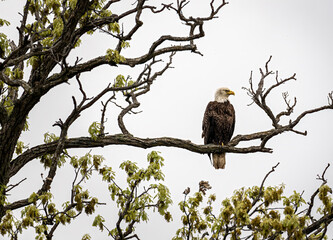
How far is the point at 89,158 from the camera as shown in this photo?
8.16m

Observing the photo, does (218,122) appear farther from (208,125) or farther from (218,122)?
(208,125)

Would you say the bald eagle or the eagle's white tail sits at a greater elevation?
the bald eagle

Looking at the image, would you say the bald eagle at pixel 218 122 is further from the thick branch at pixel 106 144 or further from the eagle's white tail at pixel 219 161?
the thick branch at pixel 106 144

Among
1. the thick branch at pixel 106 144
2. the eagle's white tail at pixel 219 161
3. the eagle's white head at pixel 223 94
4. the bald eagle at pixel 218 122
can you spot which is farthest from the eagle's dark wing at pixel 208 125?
the thick branch at pixel 106 144

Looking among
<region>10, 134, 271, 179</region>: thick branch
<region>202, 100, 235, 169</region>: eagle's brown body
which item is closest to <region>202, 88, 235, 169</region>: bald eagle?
<region>202, 100, 235, 169</region>: eagle's brown body

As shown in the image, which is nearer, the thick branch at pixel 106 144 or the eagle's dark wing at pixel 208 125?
the thick branch at pixel 106 144

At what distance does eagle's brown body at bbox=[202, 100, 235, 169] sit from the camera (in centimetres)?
1130

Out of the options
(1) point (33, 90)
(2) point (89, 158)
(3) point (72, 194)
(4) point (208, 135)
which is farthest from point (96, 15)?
(4) point (208, 135)

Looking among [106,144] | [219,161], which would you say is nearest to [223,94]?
[219,161]

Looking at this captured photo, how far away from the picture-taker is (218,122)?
1127cm

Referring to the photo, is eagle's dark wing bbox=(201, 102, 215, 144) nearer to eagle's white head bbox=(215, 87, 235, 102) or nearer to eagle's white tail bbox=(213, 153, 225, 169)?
eagle's white head bbox=(215, 87, 235, 102)

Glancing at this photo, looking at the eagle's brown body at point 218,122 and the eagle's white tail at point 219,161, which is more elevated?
the eagle's brown body at point 218,122

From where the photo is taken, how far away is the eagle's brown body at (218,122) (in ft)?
37.1

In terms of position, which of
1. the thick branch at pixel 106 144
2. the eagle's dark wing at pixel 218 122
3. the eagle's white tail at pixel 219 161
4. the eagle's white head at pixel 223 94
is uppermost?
the eagle's white head at pixel 223 94
